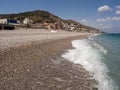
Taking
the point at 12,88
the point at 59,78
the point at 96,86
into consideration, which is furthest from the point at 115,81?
the point at 12,88

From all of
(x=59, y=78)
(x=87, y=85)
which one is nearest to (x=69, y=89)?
(x=87, y=85)

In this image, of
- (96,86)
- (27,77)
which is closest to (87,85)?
(96,86)

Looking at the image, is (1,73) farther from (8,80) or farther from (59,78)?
(59,78)

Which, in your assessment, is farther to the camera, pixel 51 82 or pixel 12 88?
pixel 51 82

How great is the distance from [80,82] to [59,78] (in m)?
1.05

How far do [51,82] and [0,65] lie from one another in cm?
344

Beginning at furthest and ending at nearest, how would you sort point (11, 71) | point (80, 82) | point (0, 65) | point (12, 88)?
point (0, 65)
point (11, 71)
point (80, 82)
point (12, 88)

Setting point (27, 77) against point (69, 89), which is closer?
point (69, 89)

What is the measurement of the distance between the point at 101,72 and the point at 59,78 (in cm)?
267

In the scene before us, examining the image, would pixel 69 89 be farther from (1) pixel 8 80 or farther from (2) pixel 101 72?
(2) pixel 101 72

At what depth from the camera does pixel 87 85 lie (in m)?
8.68

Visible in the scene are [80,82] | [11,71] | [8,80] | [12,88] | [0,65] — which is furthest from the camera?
[0,65]

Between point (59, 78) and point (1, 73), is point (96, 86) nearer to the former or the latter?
point (59, 78)

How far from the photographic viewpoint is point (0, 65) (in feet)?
35.8
